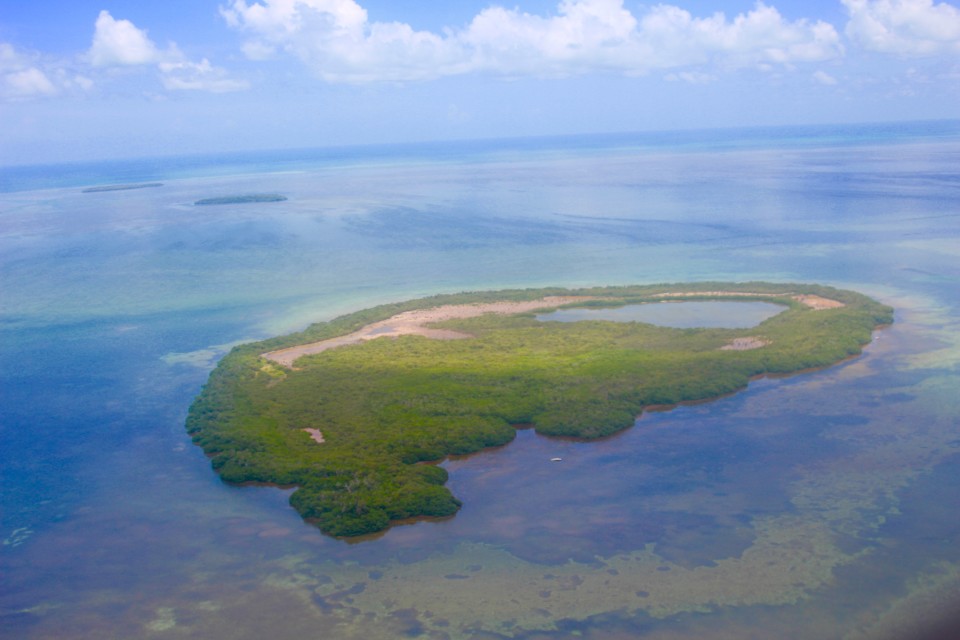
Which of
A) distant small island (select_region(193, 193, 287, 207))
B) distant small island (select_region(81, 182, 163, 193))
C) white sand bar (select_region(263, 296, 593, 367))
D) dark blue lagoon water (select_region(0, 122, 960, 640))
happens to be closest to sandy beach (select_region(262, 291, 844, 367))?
white sand bar (select_region(263, 296, 593, 367))

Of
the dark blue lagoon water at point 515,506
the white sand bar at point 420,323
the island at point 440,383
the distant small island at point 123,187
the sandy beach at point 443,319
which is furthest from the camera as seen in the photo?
the distant small island at point 123,187

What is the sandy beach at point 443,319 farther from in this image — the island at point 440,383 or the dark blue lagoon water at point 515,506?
the dark blue lagoon water at point 515,506

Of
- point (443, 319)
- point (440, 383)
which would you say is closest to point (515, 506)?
point (440, 383)

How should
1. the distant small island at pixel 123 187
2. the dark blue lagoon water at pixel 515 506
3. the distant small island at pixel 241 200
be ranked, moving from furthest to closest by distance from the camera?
the distant small island at pixel 123 187, the distant small island at pixel 241 200, the dark blue lagoon water at pixel 515 506

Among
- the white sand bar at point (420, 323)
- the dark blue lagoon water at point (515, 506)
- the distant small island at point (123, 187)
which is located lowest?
the dark blue lagoon water at point (515, 506)

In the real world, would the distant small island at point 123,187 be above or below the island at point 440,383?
above

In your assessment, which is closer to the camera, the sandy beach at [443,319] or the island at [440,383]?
the island at [440,383]

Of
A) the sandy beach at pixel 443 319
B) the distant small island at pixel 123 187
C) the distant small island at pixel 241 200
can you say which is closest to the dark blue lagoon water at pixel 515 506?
the sandy beach at pixel 443 319

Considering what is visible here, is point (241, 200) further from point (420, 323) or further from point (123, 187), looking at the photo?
point (420, 323)
